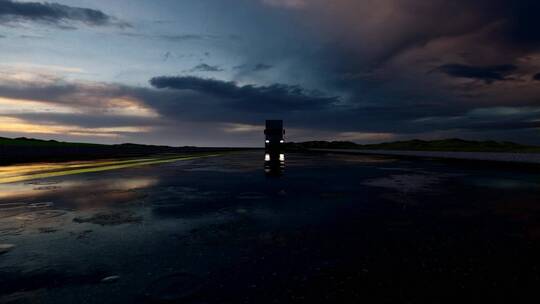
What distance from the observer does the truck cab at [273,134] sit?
146 ft

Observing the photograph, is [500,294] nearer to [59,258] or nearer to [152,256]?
[152,256]

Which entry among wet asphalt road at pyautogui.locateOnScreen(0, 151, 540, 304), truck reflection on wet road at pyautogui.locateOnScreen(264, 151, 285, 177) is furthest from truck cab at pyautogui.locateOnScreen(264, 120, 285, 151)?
wet asphalt road at pyautogui.locateOnScreen(0, 151, 540, 304)

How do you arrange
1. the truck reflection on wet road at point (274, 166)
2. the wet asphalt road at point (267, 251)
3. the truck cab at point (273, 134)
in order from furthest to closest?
1. the truck cab at point (273, 134)
2. the truck reflection on wet road at point (274, 166)
3. the wet asphalt road at point (267, 251)

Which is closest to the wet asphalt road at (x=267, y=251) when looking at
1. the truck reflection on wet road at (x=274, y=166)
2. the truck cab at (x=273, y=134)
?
the truck reflection on wet road at (x=274, y=166)

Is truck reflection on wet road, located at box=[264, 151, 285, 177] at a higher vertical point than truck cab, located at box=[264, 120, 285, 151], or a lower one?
lower

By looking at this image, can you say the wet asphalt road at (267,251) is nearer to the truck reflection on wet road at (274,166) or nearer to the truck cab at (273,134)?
the truck reflection on wet road at (274,166)

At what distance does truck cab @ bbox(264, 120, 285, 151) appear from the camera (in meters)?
44.5

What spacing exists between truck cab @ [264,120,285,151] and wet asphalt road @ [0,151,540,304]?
34.6 metres

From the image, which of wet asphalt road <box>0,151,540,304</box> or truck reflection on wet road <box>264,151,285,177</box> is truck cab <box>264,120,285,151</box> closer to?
truck reflection on wet road <box>264,151,285,177</box>

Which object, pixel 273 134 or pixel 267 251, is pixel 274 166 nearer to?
pixel 273 134

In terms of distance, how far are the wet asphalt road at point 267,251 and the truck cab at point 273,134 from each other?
113 ft

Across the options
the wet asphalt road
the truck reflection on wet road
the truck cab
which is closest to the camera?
the wet asphalt road

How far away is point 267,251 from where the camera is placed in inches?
207

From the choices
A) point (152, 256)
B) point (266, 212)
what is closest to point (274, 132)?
point (266, 212)
